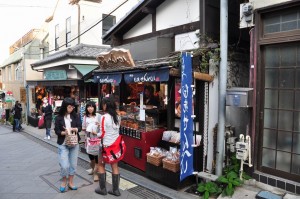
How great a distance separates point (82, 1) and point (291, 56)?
48.9 feet

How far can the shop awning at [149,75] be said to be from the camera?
658cm

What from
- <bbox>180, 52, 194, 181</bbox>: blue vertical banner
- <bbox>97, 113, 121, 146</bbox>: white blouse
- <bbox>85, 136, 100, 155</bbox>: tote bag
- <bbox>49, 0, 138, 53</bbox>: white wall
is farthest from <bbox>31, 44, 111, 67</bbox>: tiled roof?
<bbox>180, 52, 194, 181</bbox>: blue vertical banner

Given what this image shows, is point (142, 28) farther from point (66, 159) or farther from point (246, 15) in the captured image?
point (66, 159)

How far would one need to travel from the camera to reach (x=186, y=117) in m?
5.95

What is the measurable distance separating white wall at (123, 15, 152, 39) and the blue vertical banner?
4.06 meters

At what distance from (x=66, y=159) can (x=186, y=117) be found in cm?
307

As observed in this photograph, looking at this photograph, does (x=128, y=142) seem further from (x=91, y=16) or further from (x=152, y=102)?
(x=91, y=16)

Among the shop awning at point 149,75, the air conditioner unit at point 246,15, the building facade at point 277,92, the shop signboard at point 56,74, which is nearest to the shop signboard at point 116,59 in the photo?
the shop awning at point 149,75

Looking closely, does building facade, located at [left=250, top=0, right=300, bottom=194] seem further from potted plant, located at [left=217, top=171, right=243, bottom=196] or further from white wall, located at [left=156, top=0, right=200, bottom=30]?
white wall, located at [left=156, top=0, right=200, bottom=30]

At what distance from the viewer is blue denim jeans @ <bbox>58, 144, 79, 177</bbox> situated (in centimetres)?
599

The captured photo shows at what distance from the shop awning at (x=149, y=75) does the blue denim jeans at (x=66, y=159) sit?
105 inches

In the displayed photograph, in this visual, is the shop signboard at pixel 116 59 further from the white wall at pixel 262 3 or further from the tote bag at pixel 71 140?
the white wall at pixel 262 3

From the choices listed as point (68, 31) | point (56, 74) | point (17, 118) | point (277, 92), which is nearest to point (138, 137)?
point (277, 92)

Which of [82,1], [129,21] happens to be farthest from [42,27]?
[129,21]
